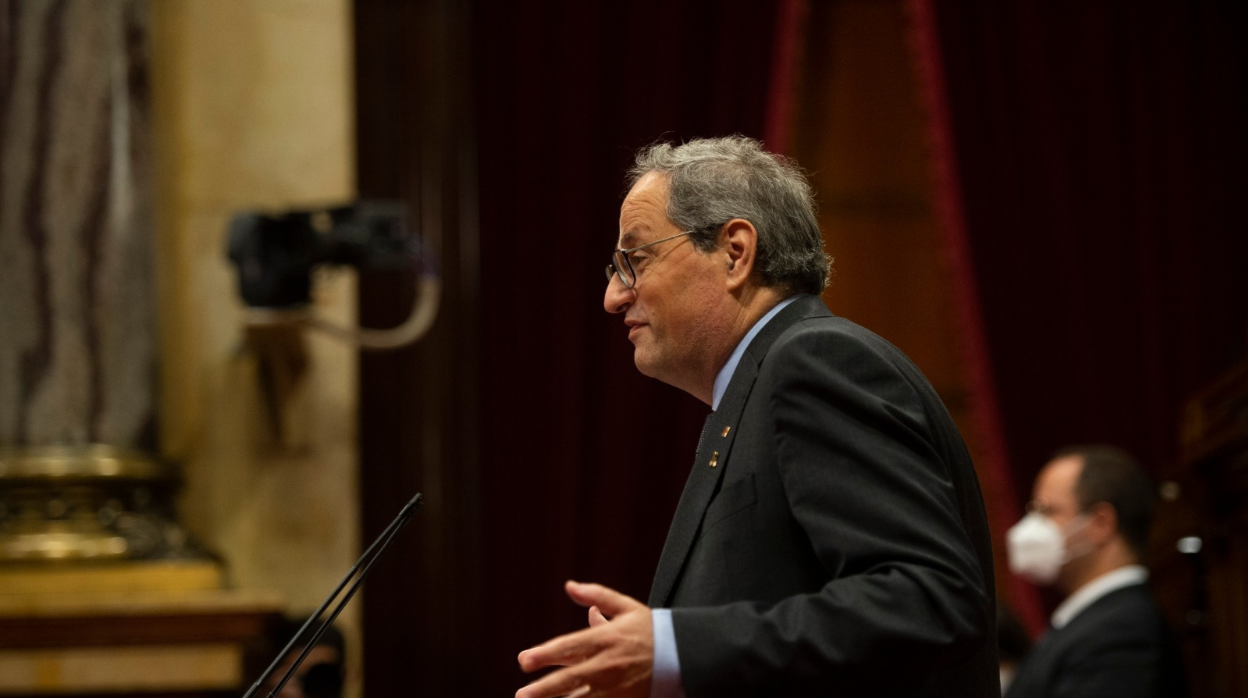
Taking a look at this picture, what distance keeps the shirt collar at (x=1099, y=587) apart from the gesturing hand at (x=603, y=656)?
2903mm

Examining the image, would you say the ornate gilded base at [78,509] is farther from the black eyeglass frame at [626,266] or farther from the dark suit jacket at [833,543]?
the dark suit jacket at [833,543]

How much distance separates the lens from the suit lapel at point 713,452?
196 cm

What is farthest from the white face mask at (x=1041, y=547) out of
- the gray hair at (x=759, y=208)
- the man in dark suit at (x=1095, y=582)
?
the gray hair at (x=759, y=208)

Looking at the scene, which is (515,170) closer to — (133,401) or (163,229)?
(163,229)

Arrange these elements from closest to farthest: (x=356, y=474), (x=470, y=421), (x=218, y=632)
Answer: (x=218, y=632), (x=356, y=474), (x=470, y=421)

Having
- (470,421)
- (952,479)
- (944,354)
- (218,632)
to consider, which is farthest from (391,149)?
(952,479)

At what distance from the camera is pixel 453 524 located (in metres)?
5.41

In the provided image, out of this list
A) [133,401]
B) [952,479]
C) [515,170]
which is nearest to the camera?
[952,479]

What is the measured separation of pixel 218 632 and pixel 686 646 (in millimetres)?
2924

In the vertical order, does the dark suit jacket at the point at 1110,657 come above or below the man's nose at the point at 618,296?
below

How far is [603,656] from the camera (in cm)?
165

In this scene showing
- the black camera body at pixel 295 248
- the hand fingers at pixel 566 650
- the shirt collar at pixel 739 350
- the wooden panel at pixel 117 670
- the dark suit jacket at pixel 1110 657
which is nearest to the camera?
the hand fingers at pixel 566 650

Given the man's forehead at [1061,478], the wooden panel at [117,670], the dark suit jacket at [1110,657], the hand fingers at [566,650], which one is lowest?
the wooden panel at [117,670]

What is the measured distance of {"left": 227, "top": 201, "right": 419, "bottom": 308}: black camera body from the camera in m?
4.56
